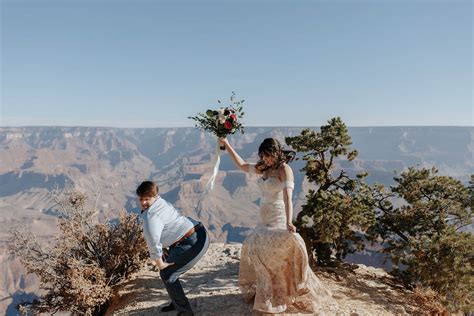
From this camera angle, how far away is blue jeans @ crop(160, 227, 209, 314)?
6.05 m

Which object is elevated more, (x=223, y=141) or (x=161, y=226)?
(x=223, y=141)

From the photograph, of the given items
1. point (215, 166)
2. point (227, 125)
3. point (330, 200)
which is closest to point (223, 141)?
point (227, 125)

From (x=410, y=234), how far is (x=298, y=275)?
6.17 meters

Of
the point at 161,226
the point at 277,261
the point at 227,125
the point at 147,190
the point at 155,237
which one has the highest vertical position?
the point at 227,125

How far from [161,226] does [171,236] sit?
1.33 feet

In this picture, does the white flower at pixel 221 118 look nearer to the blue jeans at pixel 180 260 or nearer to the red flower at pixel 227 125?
the red flower at pixel 227 125

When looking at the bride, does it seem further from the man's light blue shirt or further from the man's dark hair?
the man's dark hair

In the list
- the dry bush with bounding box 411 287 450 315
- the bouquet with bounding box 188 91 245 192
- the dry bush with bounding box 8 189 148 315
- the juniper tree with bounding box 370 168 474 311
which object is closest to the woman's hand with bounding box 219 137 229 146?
the bouquet with bounding box 188 91 245 192

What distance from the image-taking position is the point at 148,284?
31.1 ft

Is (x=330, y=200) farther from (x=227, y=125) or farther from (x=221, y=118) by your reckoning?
(x=221, y=118)

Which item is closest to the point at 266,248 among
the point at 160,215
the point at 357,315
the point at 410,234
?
the point at 160,215

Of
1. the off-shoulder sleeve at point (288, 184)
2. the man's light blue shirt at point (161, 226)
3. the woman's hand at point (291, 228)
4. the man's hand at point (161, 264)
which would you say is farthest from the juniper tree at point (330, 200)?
the man's hand at point (161, 264)

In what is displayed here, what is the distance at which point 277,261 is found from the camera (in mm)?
6207

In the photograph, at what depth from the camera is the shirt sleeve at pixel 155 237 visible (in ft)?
18.2
